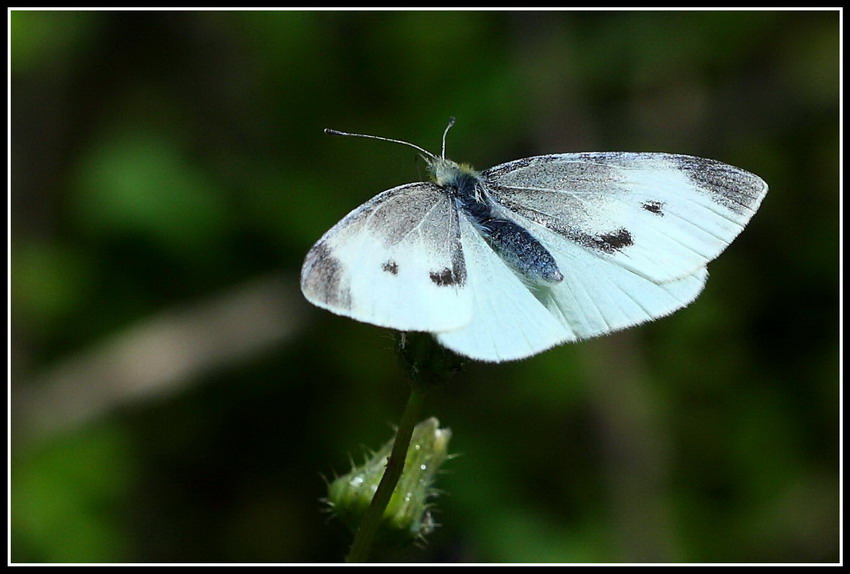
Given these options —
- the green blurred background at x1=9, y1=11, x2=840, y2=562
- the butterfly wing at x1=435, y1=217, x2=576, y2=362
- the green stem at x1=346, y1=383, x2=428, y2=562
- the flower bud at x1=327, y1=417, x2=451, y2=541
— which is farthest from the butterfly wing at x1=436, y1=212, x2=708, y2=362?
the green blurred background at x1=9, y1=11, x2=840, y2=562

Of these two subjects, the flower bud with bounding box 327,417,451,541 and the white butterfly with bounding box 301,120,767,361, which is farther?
the flower bud with bounding box 327,417,451,541

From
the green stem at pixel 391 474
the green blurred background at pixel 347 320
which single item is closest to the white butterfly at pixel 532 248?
the green stem at pixel 391 474

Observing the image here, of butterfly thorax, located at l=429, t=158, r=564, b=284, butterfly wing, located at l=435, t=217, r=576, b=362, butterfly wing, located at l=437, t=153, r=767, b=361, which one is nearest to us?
butterfly wing, located at l=435, t=217, r=576, b=362

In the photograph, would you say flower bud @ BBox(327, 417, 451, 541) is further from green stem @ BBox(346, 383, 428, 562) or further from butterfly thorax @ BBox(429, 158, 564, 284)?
butterfly thorax @ BBox(429, 158, 564, 284)

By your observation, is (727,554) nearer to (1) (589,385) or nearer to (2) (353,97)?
(1) (589,385)

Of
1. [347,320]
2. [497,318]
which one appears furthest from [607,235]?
[347,320]

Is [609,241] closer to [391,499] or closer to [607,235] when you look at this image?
[607,235]

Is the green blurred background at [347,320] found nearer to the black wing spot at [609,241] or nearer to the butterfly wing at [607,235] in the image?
the butterfly wing at [607,235]
